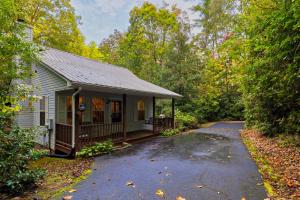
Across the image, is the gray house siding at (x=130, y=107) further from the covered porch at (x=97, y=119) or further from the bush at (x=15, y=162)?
the bush at (x=15, y=162)

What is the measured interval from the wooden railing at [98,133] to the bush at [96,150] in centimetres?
42

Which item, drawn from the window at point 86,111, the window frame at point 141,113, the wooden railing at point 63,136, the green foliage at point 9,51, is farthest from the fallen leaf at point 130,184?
Answer: the window frame at point 141,113

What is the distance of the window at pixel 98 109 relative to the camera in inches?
405

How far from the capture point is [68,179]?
5.01 meters

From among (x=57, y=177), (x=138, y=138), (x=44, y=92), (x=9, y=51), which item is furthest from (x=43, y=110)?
(x=57, y=177)

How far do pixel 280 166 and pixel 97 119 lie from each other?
8384 millimetres

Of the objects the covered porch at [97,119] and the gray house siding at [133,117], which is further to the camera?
the gray house siding at [133,117]

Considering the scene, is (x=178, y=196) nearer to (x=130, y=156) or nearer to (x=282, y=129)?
(x=130, y=156)

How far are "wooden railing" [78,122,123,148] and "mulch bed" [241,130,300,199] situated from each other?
6.11 m

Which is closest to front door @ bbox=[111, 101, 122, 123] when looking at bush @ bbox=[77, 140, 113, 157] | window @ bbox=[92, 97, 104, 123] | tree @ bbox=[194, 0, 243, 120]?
window @ bbox=[92, 97, 104, 123]

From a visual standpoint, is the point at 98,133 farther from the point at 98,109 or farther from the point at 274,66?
the point at 274,66

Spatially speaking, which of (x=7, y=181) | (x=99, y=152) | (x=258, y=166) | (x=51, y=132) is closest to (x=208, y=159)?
(x=258, y=166)

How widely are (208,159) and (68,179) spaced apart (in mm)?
4533

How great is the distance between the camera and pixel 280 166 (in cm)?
550
